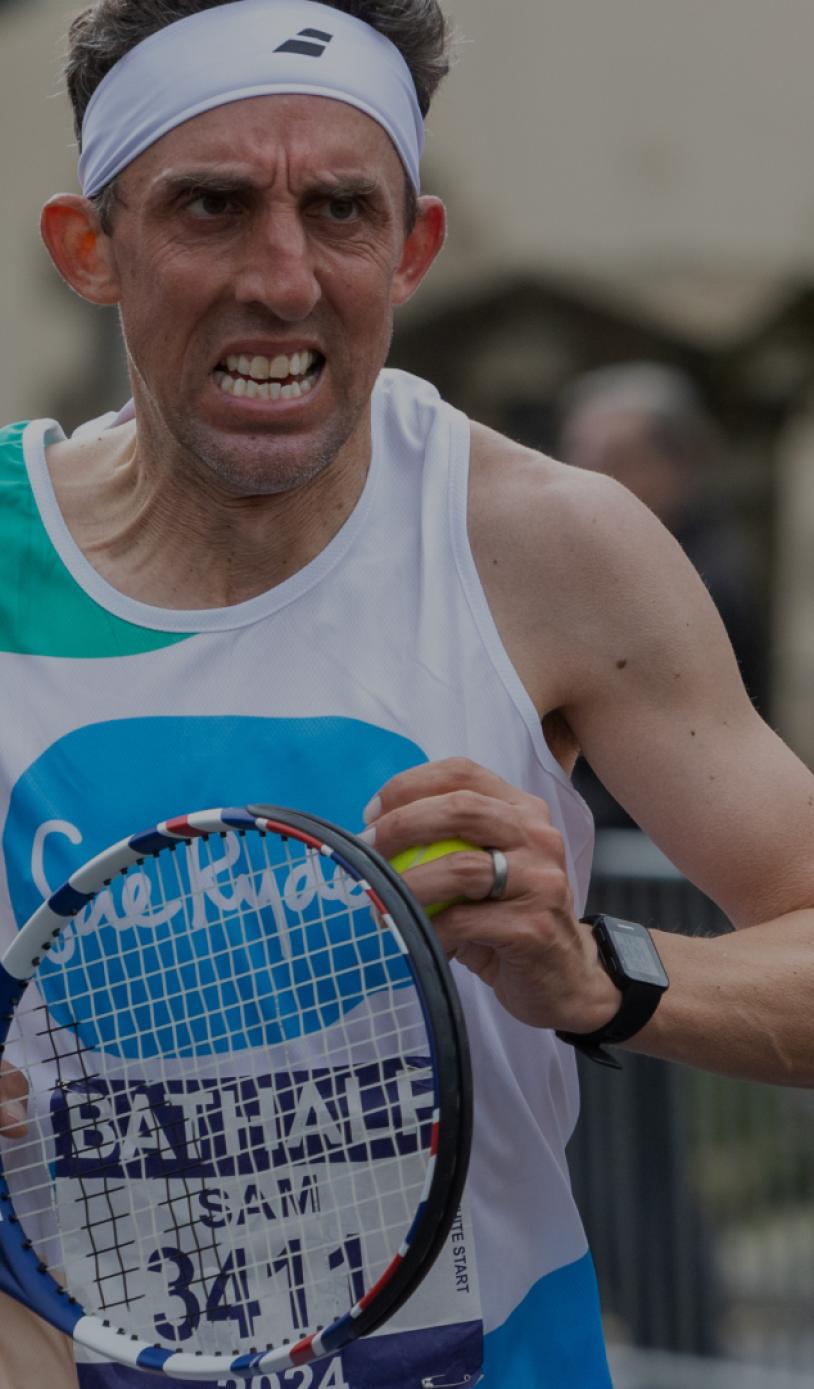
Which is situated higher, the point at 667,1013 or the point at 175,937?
the point at 175,937

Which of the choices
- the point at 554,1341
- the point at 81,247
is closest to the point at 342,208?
the point at 81,247

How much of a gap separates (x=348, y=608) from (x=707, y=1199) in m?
3.46

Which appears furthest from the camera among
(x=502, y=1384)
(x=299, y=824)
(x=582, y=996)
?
(x=502, y=1384)

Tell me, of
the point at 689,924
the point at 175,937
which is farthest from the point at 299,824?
the point at 689,924

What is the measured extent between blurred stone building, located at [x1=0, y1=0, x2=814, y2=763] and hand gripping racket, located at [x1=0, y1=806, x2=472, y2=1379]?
7.06m

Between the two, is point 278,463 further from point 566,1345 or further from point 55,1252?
point 566,1345

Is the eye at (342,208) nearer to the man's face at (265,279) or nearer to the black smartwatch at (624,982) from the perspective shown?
the man's face at (265,279)

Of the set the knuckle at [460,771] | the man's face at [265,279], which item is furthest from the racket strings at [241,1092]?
the man's face at [265,279]

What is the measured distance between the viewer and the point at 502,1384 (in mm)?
2836

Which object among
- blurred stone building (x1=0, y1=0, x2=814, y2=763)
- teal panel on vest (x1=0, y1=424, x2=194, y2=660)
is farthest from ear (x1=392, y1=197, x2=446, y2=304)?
blurred stone building (x1=0, y1=0, x2=814, y2=763)

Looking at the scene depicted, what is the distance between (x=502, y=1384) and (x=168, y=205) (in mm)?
1651

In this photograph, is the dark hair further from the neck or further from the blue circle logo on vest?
the blue circle logo on vest

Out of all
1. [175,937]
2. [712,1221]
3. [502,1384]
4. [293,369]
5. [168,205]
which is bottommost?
[712,1221]

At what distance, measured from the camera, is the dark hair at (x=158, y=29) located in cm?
293
